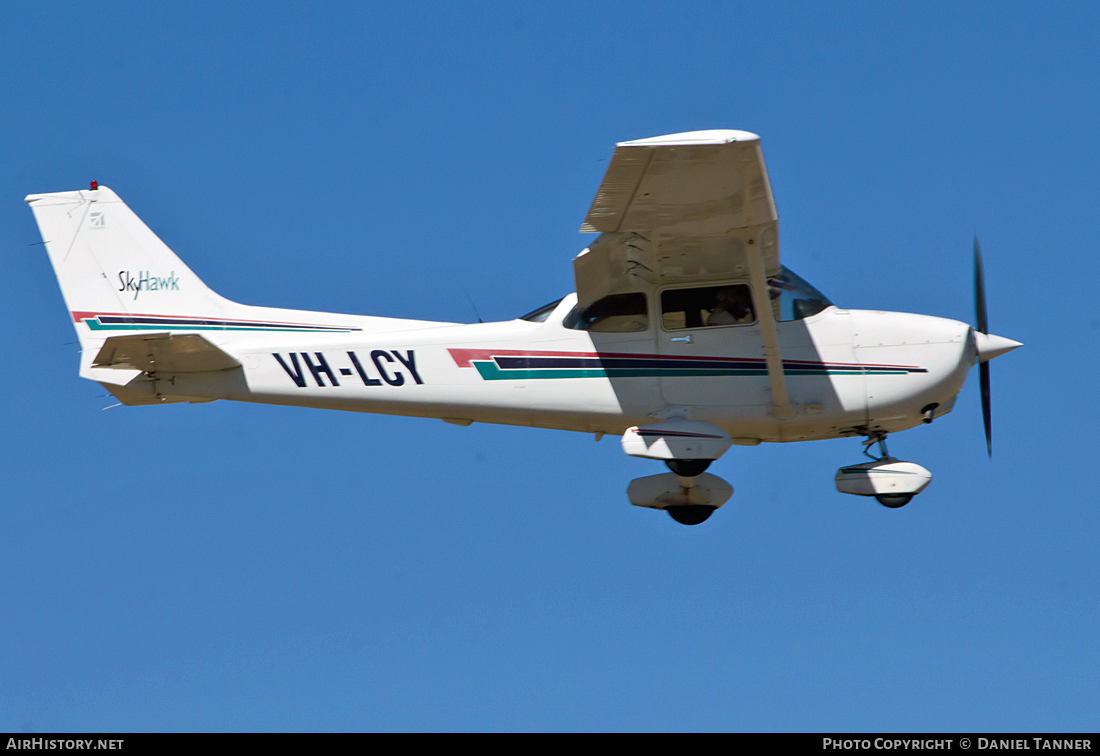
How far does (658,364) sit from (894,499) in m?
2.42

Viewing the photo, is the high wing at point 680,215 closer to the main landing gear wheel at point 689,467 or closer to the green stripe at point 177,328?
the main landing gear wheel at point 689,467

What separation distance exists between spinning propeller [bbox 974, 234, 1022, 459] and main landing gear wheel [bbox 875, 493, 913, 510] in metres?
1.11

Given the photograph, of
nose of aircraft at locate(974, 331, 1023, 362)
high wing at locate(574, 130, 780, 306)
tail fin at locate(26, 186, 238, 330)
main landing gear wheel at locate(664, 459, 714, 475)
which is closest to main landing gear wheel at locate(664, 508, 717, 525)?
main landing gear wheel at locate(664, 459, 714, 475)

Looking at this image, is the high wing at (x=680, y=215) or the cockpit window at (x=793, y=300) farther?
the cockpit window at (x=793, y=300)

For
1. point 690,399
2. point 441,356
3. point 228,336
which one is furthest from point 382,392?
point 690,399

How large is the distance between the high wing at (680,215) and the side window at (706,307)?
5.2 inches

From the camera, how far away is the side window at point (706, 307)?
432 inches

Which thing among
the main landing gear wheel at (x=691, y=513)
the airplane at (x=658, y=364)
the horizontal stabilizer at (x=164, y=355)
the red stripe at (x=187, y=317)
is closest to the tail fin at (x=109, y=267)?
the red stripe at (x=187, y=317)

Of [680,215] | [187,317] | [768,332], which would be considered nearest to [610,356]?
[768,332]
